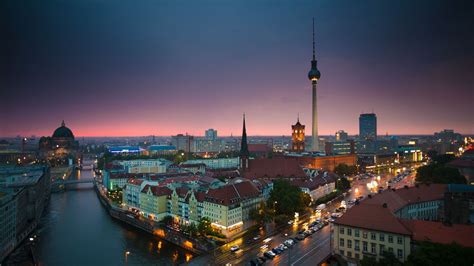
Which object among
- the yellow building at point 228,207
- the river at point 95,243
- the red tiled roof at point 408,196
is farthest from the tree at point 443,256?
the river at point 95,243

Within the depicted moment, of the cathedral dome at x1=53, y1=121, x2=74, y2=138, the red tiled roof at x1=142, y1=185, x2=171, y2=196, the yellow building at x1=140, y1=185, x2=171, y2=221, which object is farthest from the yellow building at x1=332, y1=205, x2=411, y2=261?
the cathedral dome at x1=53, y1=121, x2=74, y2=138

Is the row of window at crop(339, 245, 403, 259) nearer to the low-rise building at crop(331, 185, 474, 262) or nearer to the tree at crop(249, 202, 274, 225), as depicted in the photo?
the low-rise building at crop(331, 185, 474, 262)

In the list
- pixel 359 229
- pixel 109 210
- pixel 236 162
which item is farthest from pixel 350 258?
pixel 236 162

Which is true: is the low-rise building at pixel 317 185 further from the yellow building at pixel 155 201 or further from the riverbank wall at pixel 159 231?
the riverbank wall at pixel 159 231

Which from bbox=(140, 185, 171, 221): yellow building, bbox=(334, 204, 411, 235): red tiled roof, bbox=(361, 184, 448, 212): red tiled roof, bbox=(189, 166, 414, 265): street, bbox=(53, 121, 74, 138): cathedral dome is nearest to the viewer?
bbox=(334, 204, 411, 235): red tiled roof

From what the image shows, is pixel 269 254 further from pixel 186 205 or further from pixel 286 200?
pixel 186 205

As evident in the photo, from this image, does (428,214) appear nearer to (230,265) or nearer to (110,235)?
(230,265)
